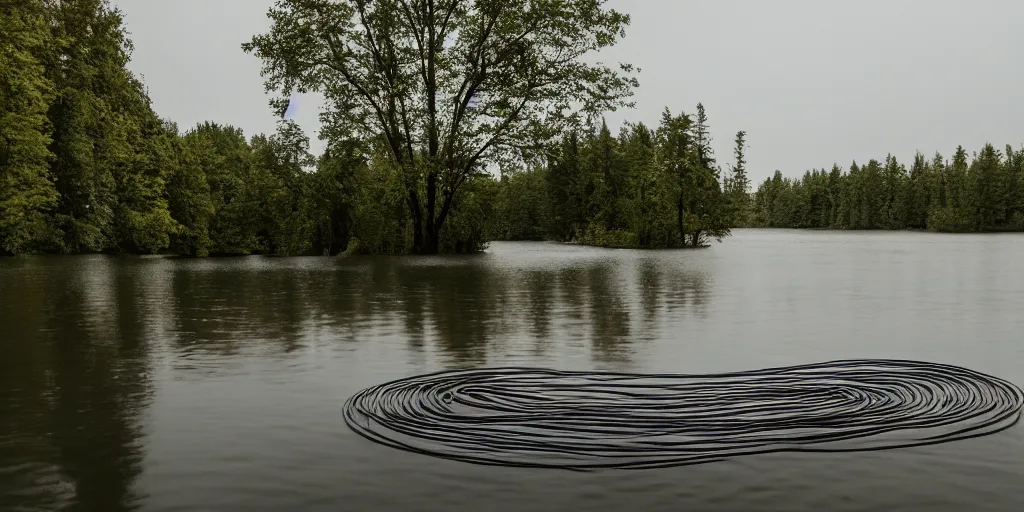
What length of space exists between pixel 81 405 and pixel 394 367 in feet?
9.53

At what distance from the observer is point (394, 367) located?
811cm

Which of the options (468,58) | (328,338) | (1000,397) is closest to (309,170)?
(468,58)

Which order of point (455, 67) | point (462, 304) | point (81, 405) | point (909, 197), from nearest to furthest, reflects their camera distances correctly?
point (81, 405)
point (462, 304)
point (455, 67)
point (909, 197)

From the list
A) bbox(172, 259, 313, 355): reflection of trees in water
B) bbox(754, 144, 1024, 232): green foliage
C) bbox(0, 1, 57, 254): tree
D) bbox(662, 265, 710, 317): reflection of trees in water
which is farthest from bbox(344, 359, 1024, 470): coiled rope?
bbox(754, 144, 1024, 232): green foliage

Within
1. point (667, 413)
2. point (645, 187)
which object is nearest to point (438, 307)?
point (667, 413)

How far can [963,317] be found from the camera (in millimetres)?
12062

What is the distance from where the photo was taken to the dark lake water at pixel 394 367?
4176mm

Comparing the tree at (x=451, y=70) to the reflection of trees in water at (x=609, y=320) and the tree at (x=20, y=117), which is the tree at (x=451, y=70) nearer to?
the tree at (x=20, y=117)

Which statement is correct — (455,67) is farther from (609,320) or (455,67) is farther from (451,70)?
(609,320)

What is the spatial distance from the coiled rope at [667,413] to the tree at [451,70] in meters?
27.7

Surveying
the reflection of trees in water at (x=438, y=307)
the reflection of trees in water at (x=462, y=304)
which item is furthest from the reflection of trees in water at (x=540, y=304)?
the reflection of trees in water at (x=462, y=304)

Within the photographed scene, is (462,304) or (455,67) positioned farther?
(455,67)

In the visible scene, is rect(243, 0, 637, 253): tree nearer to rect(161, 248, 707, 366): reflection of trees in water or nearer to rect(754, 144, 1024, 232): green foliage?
rect(161, 248, 707, 366): reflection of trees in water

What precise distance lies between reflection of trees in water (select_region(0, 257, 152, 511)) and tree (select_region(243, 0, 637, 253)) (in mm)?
23236
